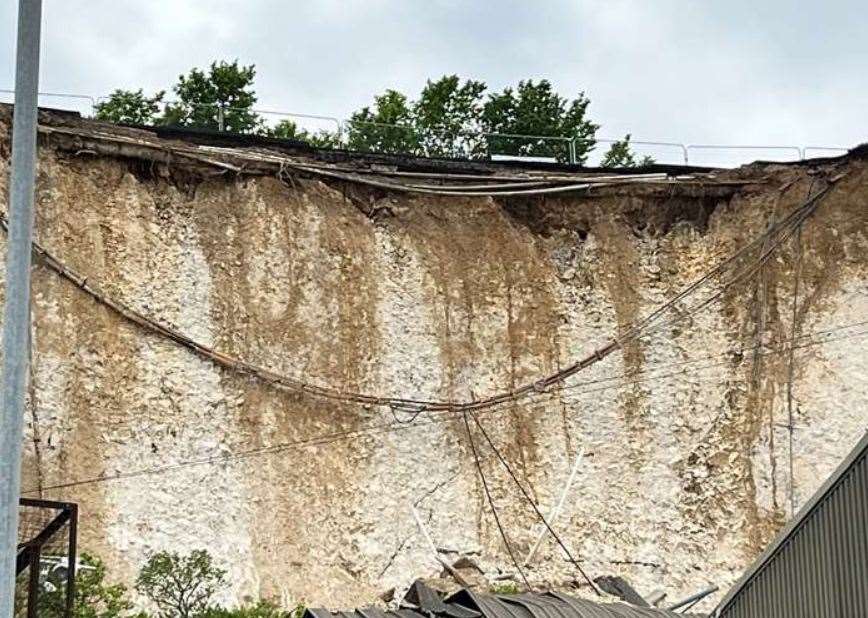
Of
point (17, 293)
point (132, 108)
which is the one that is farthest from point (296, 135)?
point (17, 293)

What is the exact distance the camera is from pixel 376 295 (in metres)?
25.8

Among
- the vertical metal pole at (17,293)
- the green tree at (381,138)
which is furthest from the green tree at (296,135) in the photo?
the vertical metal pole at (17,293)

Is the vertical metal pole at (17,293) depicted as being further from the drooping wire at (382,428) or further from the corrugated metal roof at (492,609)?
the drooping wire at (382,428)

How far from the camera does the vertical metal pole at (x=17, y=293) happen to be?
7.83 metres

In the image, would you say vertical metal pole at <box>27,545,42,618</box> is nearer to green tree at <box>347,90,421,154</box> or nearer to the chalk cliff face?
the chalk cliff face

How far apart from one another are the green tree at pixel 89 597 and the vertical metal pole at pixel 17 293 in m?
9.79

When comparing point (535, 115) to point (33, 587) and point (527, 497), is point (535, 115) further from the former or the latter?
point (33, 587)

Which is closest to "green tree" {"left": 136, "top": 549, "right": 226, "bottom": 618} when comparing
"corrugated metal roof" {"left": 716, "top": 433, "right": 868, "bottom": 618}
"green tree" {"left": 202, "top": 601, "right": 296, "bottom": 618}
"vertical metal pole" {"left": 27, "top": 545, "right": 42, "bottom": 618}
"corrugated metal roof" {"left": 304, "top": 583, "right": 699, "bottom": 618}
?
"green tree" {"left": 202, "top": 601, "right": 296, "bottom": 618}

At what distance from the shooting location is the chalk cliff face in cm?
2289

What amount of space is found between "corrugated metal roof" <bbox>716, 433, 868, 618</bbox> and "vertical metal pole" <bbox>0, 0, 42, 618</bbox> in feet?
28.5

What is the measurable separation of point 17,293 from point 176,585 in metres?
12.2

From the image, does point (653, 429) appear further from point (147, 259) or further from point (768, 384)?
point (147, 259)

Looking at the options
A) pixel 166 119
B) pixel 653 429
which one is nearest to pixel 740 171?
pixel 653 429

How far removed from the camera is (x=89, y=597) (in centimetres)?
1898
